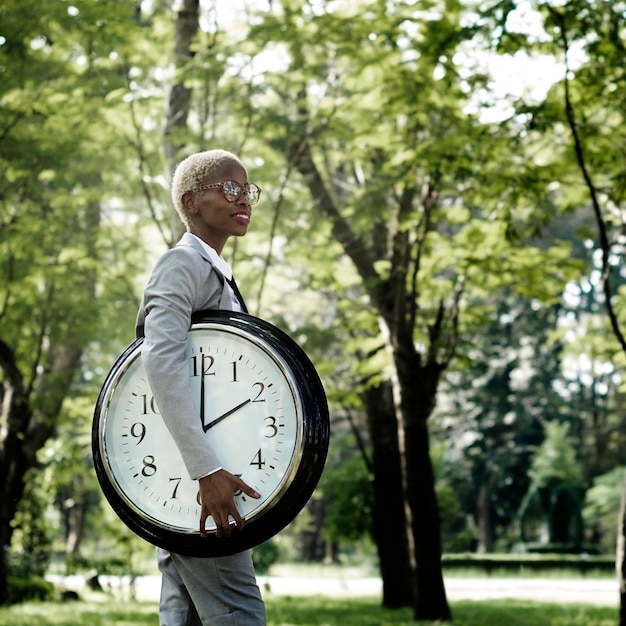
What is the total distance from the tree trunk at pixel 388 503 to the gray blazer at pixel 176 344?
40.3 ft

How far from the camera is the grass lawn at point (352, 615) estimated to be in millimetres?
10891

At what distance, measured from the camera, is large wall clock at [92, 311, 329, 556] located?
2.62 metres

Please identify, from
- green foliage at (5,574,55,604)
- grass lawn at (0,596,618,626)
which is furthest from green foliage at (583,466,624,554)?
green foliage at (5,574,55,604)

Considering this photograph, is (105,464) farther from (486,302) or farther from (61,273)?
(486,302)

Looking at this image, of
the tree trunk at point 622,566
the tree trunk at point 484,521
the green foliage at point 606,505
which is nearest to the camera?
the tree trunk at point 622,566

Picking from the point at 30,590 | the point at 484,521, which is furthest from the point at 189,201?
the point at 484,521

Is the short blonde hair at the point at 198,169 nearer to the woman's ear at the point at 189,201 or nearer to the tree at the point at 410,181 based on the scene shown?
the woman's ear at the point at 189,201

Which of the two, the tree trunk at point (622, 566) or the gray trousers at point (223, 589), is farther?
the tree trunk at point (622, 566)

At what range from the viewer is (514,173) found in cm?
952

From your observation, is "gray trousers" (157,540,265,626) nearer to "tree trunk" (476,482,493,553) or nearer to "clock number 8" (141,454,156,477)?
"clock number 8" (141,454,156,477)

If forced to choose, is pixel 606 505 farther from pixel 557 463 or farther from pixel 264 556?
pixel 264 556

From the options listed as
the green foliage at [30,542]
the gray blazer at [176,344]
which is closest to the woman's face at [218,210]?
the gray blazer at [176,344]

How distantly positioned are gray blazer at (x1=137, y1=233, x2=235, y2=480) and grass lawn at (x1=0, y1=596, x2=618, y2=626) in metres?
7.64

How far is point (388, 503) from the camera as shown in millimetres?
14938
